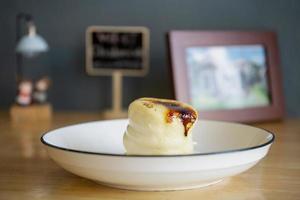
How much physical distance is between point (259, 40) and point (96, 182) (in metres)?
0.71

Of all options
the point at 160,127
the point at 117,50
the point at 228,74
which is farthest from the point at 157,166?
the point at 117,50

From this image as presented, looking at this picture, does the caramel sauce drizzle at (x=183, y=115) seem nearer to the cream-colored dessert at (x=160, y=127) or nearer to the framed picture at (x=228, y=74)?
the cream-colored dessert at (x=160, y=127)

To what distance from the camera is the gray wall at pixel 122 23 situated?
4.57ft

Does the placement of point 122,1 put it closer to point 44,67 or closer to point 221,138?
point 44,67

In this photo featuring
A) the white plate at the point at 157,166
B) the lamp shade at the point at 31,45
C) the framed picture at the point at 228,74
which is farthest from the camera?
the lamp shade at the point at 31,45

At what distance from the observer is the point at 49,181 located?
2.62 feet

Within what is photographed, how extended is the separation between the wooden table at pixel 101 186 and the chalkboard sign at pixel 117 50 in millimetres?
406

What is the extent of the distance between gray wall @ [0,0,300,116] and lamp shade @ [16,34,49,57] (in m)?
0.10

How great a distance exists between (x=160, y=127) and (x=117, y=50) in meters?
0.74

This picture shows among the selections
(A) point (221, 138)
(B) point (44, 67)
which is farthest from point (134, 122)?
(B) point (44, 67)

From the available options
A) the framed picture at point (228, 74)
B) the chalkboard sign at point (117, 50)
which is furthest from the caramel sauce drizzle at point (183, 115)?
the chalkboard sign at point (117, 50)

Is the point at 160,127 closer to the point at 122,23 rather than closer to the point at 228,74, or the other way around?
the point at 228,74

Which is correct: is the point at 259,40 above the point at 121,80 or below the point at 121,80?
above

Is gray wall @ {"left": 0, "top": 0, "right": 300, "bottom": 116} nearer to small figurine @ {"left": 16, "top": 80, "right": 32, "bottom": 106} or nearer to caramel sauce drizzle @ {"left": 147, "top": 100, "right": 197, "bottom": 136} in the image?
small figurine @ {"left": 16, "top": 80, "right": 32, "bottom": 106}
